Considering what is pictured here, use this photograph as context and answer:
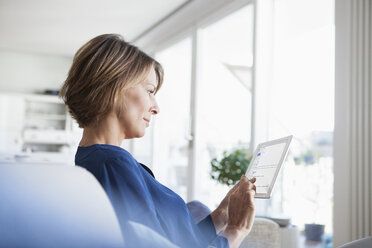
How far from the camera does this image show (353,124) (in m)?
2.53

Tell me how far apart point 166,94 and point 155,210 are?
5.12 metres

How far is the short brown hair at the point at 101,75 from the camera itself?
44.8 inches

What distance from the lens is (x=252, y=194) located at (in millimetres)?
1210

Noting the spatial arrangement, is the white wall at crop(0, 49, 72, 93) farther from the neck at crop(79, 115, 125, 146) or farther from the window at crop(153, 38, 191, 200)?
the neck at crop(79, 115, 125, 146)

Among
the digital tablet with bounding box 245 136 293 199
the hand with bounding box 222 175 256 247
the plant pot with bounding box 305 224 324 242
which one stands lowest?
the plant pot with bounding box 305 224 324 242

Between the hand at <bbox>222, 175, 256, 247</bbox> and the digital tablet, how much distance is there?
35mm

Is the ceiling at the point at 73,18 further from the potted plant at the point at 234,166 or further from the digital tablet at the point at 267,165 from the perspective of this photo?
the digital tablet at the point at 267,165

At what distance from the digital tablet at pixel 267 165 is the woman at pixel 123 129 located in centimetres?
4

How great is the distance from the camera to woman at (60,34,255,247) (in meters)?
0.99

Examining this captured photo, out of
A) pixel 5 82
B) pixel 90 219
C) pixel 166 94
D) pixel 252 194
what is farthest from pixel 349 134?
pixel 5 82

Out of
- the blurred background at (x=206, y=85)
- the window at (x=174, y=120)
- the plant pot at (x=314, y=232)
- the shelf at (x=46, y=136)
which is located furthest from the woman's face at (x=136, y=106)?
the shelf at (x=46, y=136)

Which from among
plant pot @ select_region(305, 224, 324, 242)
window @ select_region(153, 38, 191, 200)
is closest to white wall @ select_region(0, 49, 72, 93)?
window @ select_region(153, 38, 191, 200)

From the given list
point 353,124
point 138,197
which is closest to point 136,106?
point 138,197

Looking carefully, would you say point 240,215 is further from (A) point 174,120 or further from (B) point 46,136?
(B) point 46,136
